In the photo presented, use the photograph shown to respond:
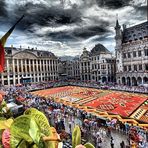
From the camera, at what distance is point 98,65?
4347cm

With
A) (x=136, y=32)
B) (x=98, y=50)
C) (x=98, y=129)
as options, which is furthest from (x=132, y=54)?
(x=98, y=129)

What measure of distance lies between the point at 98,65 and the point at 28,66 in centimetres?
1906

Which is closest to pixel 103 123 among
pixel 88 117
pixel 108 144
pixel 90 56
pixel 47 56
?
pixel 88 117

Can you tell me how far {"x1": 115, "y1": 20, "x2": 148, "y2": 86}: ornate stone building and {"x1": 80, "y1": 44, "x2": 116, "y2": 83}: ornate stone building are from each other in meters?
6.00

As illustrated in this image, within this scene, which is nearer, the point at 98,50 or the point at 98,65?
the point at 98,65

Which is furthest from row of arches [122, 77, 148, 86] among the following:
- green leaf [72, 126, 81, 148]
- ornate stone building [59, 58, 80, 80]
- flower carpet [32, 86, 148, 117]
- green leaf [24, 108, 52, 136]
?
green leaf [24, 108, 52, 136]

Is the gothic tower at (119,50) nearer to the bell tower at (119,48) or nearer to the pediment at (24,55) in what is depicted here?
the bell tower at (119,48)

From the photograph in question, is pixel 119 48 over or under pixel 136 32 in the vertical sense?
under

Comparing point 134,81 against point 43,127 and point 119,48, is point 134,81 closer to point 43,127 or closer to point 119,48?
point 119,48

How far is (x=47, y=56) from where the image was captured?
5331cm

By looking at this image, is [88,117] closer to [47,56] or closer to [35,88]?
[35,88]

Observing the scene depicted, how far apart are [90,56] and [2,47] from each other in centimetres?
4559

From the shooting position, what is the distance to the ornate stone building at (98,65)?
4178 centimetres

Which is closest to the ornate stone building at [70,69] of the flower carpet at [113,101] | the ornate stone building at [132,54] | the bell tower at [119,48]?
the bell tower at [119,48]
